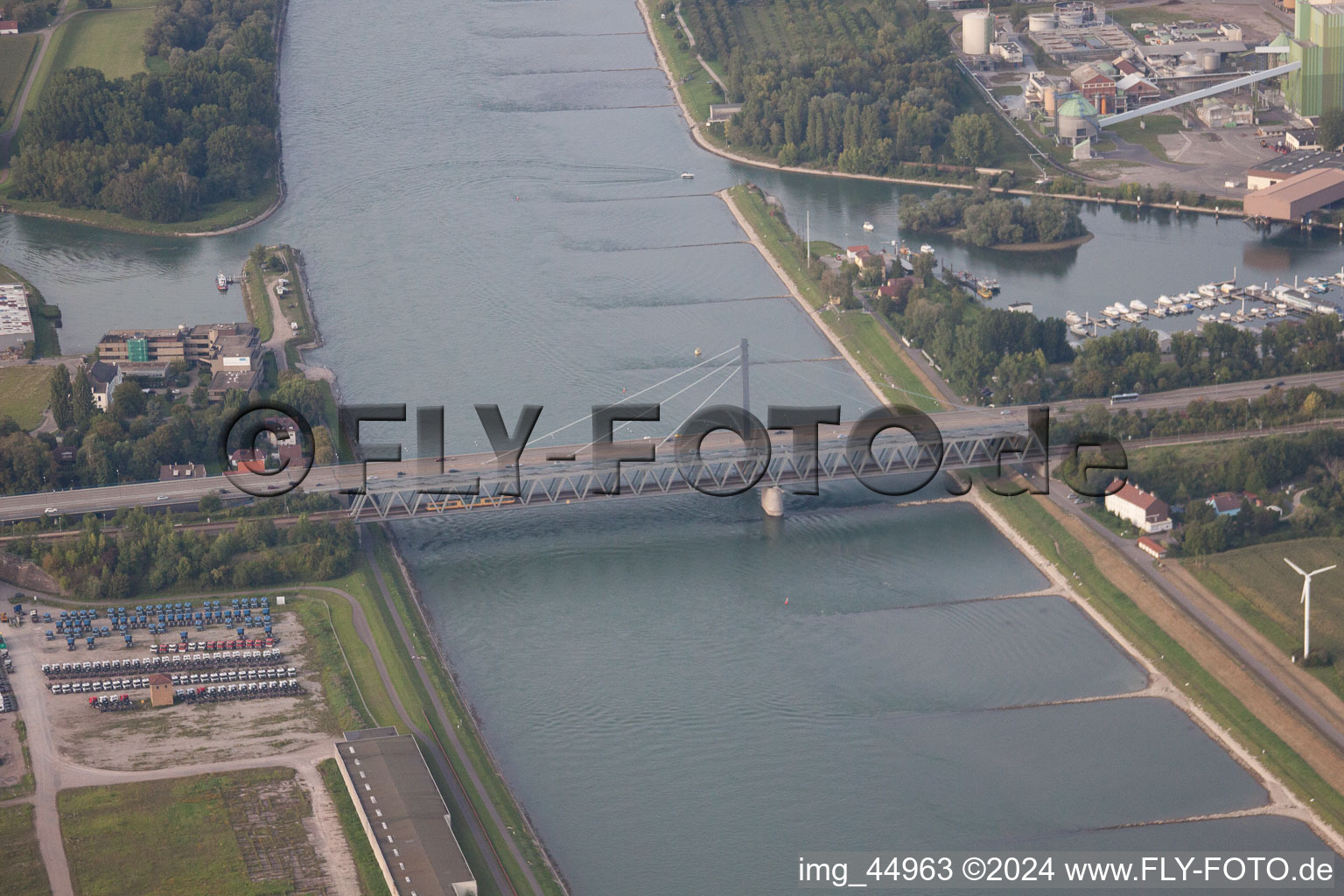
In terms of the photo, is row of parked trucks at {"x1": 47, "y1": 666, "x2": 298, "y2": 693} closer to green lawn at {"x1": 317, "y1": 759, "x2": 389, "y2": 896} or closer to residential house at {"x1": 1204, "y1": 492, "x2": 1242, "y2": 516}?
green lawn at {"x1": 317, "y1": 759, "x2": 389, "y2": 896}

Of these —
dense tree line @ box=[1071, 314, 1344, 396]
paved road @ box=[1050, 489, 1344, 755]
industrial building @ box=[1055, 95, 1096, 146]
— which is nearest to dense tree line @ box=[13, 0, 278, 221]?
industrial building @ box=[1055, 95, 1096, 146]

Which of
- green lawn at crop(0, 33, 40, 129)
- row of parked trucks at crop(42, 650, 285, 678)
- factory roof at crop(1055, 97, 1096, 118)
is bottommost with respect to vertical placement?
row of parked trucks at crop(42, 650, 285, 678)

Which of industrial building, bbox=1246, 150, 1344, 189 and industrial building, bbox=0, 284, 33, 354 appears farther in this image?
industrial building, bbox=1246, 150, 1344, 189

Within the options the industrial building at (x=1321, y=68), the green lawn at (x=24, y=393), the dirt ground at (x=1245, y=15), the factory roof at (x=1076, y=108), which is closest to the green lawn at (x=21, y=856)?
the green lawn at (x=24, y=393)

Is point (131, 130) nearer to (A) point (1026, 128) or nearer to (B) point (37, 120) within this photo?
(B) point (37, 120)

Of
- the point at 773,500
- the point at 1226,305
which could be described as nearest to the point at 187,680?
the point at 773,500

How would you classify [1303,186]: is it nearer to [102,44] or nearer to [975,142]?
[975,142]

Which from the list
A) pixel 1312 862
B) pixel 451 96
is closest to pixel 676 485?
pixel 1312 862
